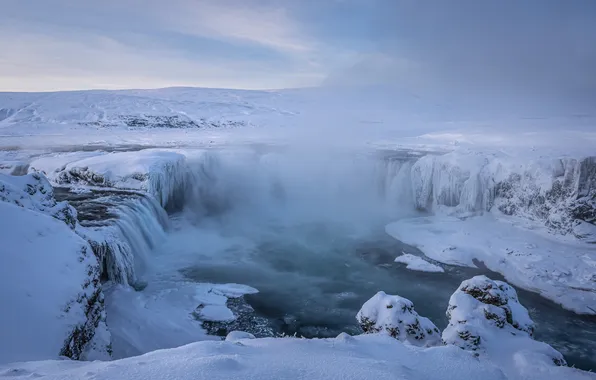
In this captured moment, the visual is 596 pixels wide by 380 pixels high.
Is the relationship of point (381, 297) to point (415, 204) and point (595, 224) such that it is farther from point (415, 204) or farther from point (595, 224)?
point (415, 204)

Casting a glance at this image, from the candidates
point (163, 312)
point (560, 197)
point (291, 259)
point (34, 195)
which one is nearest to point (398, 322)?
point (163, 312)

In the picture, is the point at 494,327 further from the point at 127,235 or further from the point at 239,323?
the point at 127,235

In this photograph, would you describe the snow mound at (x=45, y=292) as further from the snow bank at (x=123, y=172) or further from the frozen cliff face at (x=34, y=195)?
the snow bank at (x=123, y=172)

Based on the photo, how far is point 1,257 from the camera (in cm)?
473

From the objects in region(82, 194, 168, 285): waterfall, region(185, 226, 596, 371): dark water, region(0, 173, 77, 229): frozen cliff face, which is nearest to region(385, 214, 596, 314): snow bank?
region(185, 226, 596, 371): dark water

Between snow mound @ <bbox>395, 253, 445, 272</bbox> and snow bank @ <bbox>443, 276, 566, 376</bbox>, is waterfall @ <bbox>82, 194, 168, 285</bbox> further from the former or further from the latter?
snow mound @ <bbox>395, 253, 445, 272</bbox>

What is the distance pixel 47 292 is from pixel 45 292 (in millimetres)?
24

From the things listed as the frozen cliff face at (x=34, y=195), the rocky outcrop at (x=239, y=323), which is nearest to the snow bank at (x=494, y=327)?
the rocky outcrop at (x=239, y=323)

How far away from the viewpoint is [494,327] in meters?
5.89

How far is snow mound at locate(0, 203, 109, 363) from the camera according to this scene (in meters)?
4.16

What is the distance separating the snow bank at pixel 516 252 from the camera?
11.4m

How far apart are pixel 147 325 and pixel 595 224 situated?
16.0 m

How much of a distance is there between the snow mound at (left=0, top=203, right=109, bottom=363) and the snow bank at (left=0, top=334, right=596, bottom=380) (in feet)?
2.52

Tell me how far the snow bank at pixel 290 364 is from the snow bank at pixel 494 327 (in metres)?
0.63
